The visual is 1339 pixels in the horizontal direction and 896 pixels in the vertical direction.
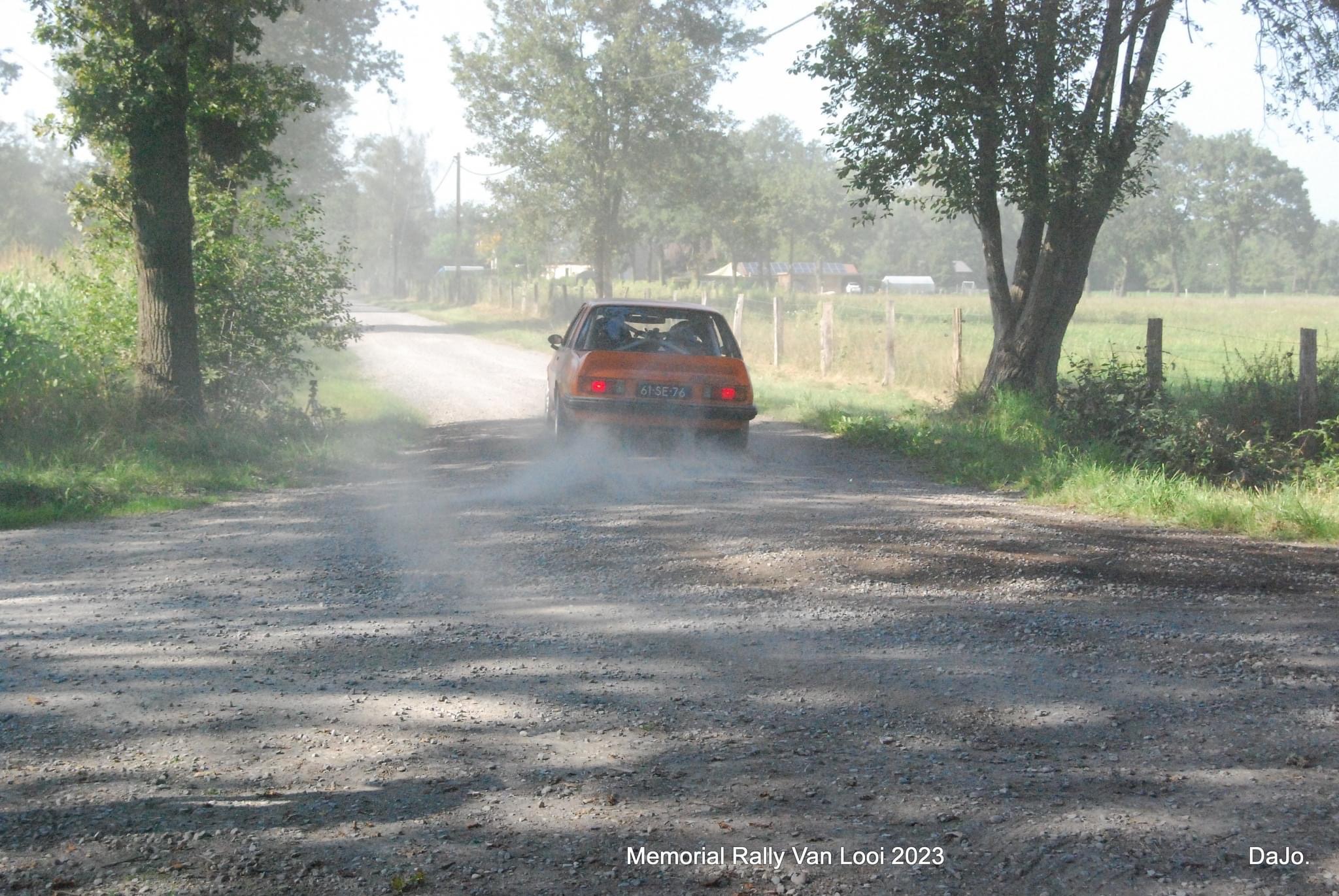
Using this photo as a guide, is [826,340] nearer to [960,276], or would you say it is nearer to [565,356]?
[565,356]

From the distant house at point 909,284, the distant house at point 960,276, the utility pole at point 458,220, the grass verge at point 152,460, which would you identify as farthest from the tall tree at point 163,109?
the distant house at point 960,276

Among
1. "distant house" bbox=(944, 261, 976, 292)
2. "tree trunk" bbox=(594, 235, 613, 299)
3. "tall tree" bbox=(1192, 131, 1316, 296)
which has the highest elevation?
"tall tree" bbox=(1192, 131, 1316, 296)

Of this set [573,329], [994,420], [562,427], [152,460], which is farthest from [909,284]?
[152,460]

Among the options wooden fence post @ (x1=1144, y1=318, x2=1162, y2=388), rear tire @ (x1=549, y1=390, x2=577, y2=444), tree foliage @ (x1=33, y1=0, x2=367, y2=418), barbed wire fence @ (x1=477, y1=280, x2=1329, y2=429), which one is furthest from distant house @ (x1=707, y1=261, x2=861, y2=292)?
rear tire @ (x1=549, y1=390, x2=577, y2=444)

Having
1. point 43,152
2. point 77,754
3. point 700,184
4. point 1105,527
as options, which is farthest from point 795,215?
point 77,754

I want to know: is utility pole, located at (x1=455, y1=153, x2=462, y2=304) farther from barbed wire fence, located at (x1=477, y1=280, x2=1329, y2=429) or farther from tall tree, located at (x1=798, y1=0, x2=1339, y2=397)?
tall tree, located at (x1=798, y1=0, x2=1339, y2=397)

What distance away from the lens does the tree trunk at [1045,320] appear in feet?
45.9

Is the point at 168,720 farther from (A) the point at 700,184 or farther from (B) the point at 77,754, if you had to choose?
(A) the point at 700,184

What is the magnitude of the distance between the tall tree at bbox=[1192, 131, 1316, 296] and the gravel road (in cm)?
10425

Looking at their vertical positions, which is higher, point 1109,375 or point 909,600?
point 1109,375

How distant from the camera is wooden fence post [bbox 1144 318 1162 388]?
1269 centimetres

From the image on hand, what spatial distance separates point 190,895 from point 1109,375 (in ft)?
38.4

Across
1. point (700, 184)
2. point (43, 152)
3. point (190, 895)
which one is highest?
point (43, 152)

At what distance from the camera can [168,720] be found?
4531 mm
